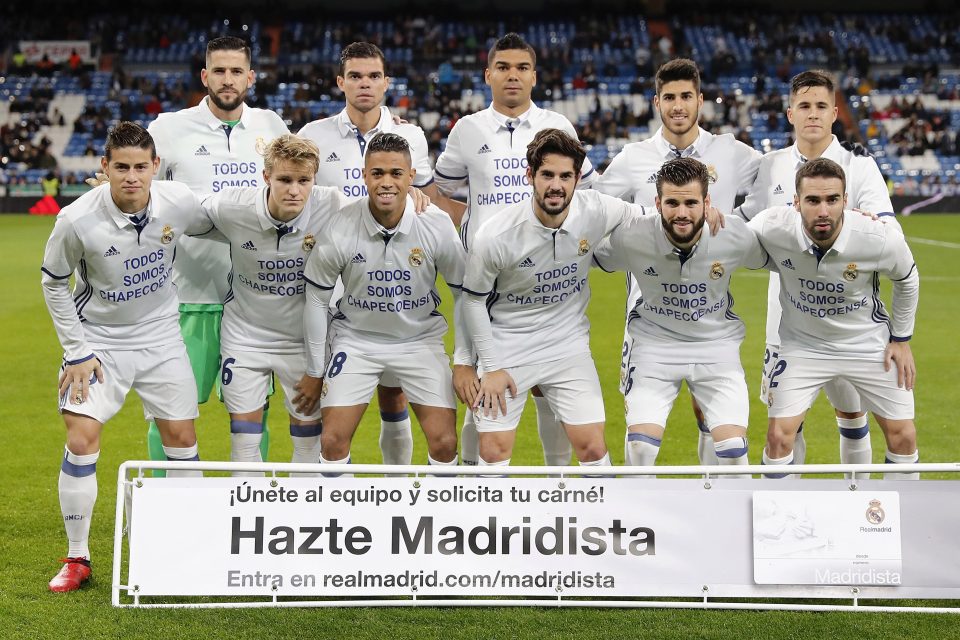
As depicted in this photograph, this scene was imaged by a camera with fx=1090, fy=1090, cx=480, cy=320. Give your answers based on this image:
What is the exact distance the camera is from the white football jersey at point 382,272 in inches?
209

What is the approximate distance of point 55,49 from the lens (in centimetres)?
3769

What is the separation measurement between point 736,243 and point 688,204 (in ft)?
1.30

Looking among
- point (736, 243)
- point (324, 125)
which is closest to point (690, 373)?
point (736, 243)

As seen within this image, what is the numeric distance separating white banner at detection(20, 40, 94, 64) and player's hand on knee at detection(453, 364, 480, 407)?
118 feet

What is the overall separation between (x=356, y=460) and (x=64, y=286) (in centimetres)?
287

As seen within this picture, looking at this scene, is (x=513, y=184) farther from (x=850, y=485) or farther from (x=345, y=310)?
(x=850, y=485)

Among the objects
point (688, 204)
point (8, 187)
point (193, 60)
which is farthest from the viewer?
point (193, 60)

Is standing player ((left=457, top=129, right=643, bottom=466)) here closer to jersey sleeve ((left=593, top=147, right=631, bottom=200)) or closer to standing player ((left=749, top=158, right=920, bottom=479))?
jersey sleeve ((left=593, top=147, right=631, bottom=200))

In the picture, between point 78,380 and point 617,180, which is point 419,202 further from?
point 78,380

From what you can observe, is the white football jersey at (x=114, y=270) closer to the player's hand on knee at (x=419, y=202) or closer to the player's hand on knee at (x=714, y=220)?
the player's hand on knee at (x=419, y=202)

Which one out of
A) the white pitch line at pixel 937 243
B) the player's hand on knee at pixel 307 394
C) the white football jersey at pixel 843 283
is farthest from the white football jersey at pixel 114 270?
the white pitch line at pixel 937 243

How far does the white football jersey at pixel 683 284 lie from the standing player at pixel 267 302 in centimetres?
149

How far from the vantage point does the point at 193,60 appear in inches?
1452

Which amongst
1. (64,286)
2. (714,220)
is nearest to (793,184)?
(714,220)
